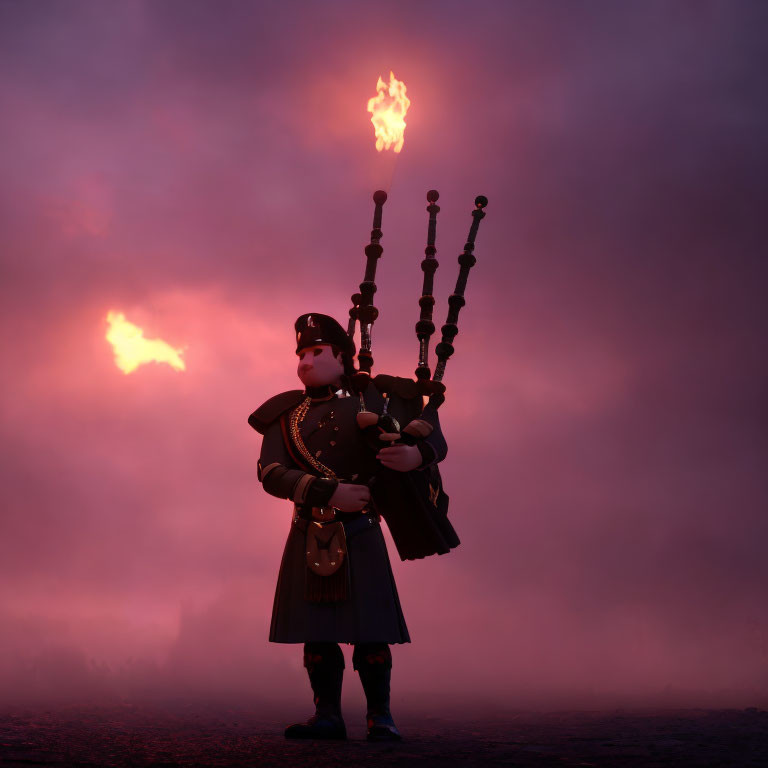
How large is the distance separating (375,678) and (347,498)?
1313mm

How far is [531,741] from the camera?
5.80m

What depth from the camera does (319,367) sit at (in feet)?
20.8

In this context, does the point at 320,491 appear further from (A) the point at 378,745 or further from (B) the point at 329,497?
(A) the point at 378,745

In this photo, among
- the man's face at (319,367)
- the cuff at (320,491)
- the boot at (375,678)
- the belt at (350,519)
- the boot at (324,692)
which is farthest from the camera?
the man's face at (319,367)

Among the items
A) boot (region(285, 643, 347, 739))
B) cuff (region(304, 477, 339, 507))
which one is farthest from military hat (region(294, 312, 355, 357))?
boot (region(285, 643, 347, 739))

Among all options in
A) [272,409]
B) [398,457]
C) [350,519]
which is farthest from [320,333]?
[350,519]

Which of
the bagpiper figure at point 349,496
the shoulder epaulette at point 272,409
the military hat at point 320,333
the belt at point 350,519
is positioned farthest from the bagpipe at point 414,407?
the shoulder epaulette at point 272,409

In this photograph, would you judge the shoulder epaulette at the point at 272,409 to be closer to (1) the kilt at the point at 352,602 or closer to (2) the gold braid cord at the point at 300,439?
(2) the gold braid cord at the point at 300,439

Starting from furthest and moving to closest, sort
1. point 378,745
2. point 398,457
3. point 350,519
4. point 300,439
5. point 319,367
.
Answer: point 319,367 → point 300,439 → point 350,519 → point 398,457 → point 378,745

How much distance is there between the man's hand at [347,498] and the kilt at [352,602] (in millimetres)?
183

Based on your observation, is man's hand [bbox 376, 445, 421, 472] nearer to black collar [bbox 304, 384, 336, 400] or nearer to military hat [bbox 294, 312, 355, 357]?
black collar [bbox 304, 384, 336, 400]

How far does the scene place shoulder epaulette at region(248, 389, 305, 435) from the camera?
6336 millimetres

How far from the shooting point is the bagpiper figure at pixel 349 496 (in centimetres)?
565

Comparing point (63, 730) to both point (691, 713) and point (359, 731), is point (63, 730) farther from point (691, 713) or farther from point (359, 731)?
point (691, 713)
